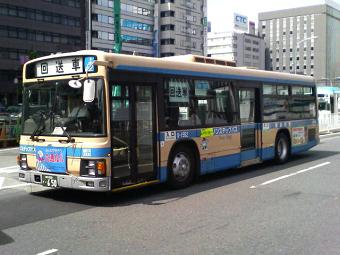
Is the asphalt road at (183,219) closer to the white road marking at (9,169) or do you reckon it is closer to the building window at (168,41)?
the white road marking at (9,169)

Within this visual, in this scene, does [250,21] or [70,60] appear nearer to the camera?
[70,60]

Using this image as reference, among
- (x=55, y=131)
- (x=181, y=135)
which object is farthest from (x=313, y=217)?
(x=55, y=131)

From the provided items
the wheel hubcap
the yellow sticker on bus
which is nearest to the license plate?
the wheel hubcap

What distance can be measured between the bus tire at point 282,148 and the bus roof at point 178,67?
1693 mm

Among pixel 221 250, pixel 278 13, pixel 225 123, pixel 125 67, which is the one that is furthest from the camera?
pixel 278 13

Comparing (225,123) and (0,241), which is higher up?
(225,123)

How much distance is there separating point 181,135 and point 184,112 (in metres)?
0.53

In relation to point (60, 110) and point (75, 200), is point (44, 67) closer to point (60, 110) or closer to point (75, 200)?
point (60, 110)

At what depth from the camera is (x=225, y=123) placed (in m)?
12.2

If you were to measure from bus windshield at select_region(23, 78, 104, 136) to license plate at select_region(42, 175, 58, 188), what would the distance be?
0.80 meters

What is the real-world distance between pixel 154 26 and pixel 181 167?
109 meters

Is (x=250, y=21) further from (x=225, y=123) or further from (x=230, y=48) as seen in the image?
(x=225, y=123)

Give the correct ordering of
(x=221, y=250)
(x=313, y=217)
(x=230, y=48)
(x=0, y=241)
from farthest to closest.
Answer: (x=230, y=48) < (x=313, y=217) < (x=0, y=241) < (x=221, y=250)

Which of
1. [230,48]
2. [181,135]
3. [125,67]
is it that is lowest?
[181,135]
